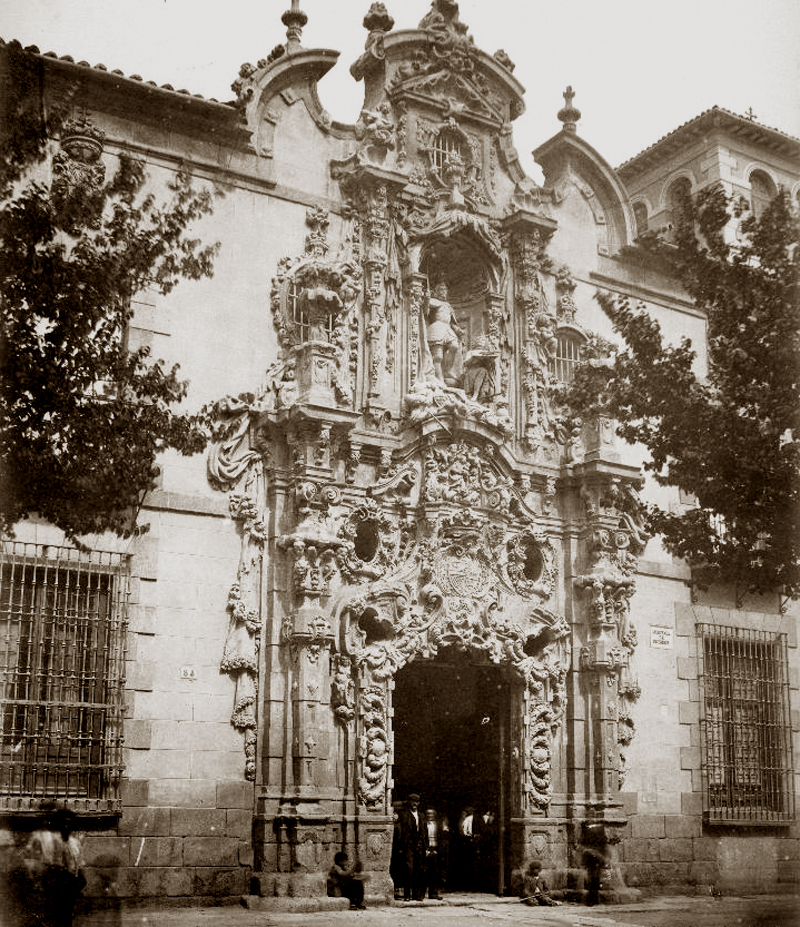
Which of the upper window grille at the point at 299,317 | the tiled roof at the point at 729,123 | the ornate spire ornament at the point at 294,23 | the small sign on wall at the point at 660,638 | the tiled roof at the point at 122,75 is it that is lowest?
the small sign on wall at the point at 660,638

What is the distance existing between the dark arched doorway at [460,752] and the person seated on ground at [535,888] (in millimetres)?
420

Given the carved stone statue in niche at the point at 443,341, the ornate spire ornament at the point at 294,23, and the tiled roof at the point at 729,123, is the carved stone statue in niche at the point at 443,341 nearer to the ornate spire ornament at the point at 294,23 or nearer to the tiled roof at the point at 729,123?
the ornate spire ornament at the point at 294,23

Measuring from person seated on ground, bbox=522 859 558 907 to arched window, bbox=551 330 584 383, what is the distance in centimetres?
620

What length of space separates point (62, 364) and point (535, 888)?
863 centimetres

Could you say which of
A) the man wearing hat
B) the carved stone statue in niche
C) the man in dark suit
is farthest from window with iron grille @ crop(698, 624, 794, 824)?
the carved stone statue in niche

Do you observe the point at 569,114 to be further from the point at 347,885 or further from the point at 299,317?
the point at 347,885

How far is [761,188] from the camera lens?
22.8 m

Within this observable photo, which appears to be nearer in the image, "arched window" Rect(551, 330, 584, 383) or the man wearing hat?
the man wearing hat

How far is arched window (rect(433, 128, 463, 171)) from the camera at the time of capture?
1620 centimetres

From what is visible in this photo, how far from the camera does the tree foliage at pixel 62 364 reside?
9.50 m

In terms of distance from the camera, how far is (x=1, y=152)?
983cm

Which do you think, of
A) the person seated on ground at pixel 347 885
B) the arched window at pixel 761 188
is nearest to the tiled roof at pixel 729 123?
the arched window at pixel 761 188

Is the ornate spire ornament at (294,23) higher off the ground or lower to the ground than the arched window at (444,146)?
higher

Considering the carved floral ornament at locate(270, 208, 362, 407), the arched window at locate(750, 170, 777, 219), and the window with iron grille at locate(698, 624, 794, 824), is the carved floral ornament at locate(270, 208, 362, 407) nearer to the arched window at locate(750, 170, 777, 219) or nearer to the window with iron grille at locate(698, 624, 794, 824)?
the window with iron grille at locate(698, 624, 794, 824)
